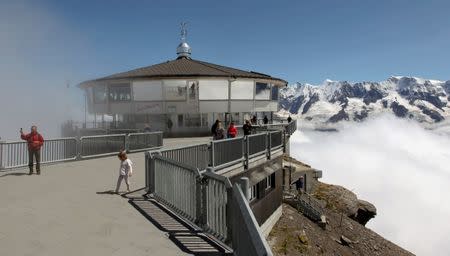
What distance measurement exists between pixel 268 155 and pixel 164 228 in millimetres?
11356

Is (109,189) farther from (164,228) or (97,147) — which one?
(97,147)

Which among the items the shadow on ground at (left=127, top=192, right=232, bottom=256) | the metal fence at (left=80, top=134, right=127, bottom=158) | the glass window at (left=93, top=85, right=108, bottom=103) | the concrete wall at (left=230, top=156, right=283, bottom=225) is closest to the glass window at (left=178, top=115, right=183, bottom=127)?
the glass window at (left=93, top=85, right=108, bottom=103)

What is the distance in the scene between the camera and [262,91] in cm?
4453

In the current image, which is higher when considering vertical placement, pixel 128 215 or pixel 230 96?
pixel 230 96

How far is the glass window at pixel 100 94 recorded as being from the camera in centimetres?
4298

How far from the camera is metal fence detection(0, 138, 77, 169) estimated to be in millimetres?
16656

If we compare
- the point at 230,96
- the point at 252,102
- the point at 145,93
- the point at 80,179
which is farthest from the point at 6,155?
the point at 252,102

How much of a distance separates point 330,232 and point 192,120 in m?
17.4

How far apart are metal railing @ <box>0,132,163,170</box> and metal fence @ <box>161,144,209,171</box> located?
7.89 m

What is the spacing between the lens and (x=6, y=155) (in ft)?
54.8

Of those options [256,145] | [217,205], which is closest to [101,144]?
[256,145]

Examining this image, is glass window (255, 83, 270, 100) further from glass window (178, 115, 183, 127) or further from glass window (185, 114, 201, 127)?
glass window (178, 115, 183, 127)

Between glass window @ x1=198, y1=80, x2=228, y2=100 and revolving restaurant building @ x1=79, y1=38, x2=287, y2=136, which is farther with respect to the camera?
glass window @ x1=198, y1=80, x2=228, y2=100

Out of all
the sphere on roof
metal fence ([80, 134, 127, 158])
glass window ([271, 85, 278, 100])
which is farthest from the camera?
the sphere on roof
